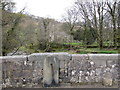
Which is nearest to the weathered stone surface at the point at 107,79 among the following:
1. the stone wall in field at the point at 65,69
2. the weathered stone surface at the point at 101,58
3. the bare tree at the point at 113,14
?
the stone wall in field at the point at 65,69

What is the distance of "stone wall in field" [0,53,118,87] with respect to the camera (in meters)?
2.61

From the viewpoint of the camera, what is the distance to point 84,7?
2358 cm

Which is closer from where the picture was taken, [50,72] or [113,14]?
[50,72]

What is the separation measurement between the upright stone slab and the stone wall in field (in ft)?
0.27

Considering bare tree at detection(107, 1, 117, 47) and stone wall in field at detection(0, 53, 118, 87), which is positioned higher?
bare tree at detection(107, 1, 117, 47)

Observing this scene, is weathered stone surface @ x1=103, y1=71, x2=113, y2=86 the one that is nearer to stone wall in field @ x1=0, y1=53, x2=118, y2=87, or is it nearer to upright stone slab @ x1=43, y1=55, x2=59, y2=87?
stone wall in field @ x1=0, y1=53, x2=118, y2=87

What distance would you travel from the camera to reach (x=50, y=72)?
253 cm

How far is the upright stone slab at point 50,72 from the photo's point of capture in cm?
253

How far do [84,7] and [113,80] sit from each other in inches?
890

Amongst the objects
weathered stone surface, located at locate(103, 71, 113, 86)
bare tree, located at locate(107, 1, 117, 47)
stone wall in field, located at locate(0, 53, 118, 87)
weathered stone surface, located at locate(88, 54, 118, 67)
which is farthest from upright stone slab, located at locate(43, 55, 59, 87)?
bare tree, located at locate(107, 1, 117, 47)

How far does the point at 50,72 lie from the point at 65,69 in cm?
32

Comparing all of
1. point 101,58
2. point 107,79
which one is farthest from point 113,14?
point 107,79

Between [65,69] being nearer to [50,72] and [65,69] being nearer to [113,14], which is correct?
[50,72]

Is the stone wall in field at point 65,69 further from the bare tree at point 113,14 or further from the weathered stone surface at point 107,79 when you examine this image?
the bare tree at point 113,14
